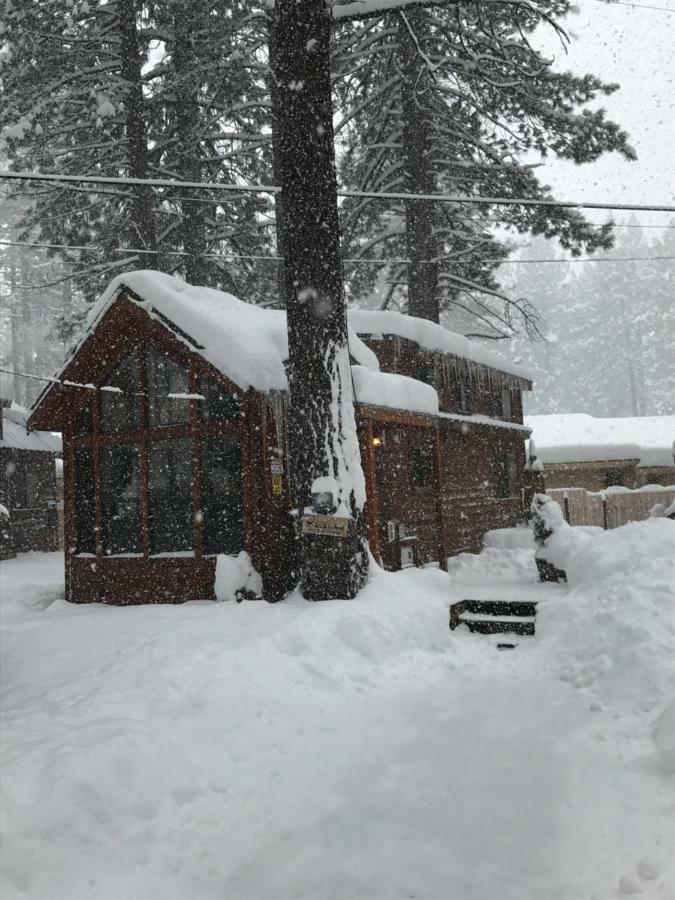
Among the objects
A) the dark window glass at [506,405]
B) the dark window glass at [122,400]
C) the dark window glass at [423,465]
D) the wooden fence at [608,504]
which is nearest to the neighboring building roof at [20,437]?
the dark window glass at [122,400]

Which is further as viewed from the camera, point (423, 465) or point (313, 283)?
point (423, 465)

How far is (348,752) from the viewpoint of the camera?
220 inches

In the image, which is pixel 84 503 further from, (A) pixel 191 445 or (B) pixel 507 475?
(B) pixel 507 475

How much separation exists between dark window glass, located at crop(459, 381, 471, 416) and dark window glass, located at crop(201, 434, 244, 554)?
8.92m

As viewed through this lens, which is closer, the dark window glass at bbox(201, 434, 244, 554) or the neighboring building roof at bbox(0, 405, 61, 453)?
the dark window glass at bbox(201, 434, 244, 554)

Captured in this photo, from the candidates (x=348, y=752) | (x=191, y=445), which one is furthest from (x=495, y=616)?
(x=348, y=752)

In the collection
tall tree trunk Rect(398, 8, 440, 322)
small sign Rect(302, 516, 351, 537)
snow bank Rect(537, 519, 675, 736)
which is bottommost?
snow bank Rect(537, 519, 675, 736)

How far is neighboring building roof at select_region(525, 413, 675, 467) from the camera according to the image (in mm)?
30766

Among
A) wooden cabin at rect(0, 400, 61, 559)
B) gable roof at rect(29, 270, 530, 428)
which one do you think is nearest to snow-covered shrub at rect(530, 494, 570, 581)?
gable roof at rect(29, 270, 530, 428)

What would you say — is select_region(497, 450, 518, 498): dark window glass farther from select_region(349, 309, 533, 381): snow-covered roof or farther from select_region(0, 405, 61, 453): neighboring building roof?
select_region(0, 405, 61, 453): neighboring building roof

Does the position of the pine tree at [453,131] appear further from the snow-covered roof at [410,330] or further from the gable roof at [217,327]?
the gable roof at [217,327]

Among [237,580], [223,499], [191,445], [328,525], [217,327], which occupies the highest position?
[217,327]

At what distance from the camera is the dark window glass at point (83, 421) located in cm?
1349

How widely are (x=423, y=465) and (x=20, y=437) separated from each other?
1560 centimetres
